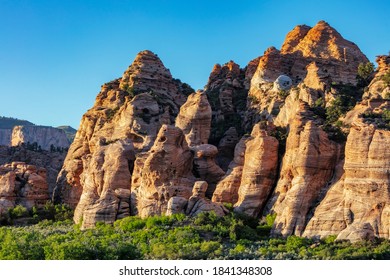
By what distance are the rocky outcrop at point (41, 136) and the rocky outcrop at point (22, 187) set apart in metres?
97.3

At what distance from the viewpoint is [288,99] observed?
2689 inches

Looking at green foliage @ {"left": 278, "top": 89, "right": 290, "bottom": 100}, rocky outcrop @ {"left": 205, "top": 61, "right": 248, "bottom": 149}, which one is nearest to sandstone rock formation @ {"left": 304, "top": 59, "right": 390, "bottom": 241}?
green foliage @ {"left": 278, "top": 89, "right": 290, "bottom": 100}

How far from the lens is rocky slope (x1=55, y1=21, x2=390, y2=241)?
51531 millimetres

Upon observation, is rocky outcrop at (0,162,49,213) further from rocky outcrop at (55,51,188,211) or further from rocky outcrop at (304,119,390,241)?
rocky outcrop at (304,119,390,241)

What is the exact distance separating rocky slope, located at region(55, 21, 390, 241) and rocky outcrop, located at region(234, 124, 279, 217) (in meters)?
0.09

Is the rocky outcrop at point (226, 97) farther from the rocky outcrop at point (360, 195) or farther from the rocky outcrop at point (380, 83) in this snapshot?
the rocky outcrop at point (360, 195)

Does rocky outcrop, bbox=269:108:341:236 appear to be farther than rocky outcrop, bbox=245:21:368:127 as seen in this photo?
No

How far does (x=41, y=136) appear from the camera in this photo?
18738 cm

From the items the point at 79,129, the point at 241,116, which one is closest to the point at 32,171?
the point at 79,129

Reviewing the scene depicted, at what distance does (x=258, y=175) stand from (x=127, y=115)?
21301mm

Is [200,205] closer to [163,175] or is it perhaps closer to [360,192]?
[163,175]

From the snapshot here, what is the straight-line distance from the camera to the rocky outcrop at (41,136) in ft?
583

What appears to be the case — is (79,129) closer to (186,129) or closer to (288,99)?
(186,129)

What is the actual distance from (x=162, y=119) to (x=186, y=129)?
6084 millimetres
